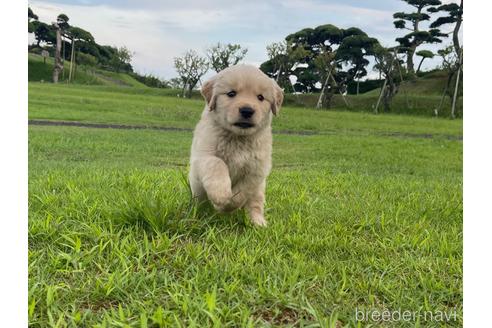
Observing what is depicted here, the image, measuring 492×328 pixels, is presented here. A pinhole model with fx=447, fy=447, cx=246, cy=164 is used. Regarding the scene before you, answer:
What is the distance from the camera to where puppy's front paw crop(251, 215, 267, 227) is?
9.58 ft

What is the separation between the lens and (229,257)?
2346mm

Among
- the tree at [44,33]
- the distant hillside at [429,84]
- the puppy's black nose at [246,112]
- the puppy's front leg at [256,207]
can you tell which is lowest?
the puppy's front leg at [256,207]

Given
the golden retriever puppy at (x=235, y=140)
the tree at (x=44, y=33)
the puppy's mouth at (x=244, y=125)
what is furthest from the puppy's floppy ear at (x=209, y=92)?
the tree at (x=44, y=33)

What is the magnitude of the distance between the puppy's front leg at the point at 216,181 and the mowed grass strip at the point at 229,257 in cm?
18

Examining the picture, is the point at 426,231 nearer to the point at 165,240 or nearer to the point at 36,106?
the point at 165,240

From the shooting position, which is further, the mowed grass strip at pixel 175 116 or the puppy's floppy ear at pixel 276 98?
the mowed grass strip at pixel 175 116

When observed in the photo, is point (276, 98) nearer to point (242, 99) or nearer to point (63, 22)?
point (242, 99)

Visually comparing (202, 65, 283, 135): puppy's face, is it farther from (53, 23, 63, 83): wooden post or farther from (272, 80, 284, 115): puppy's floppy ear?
(53, 23, 63, 83): wooden post

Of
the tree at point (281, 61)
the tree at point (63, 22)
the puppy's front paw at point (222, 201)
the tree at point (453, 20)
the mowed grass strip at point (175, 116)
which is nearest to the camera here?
Result: the puppy's front paw at point (222, 201)

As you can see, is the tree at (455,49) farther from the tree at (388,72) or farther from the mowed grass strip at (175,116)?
the mowed grass strip at (175,116)

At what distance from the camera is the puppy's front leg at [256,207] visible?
3004 millimetres

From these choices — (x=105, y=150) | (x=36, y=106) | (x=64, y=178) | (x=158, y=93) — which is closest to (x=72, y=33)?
(x=158, y=93)

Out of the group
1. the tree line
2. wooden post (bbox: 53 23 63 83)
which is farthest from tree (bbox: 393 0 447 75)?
wooden post (bbox: 53 23 63 83)

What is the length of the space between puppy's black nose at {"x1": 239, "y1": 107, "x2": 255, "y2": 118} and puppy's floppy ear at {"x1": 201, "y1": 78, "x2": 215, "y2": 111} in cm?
26
